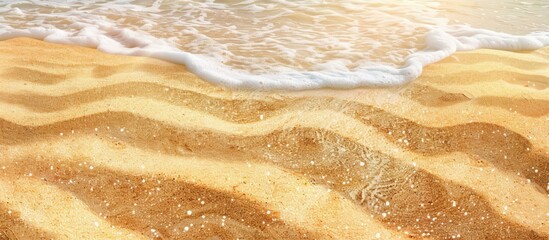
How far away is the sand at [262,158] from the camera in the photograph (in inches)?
54.2

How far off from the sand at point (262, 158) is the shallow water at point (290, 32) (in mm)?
185

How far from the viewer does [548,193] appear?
1562 mm

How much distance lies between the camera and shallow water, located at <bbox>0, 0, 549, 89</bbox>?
88.7 inches

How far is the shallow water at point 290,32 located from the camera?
7.39 ft

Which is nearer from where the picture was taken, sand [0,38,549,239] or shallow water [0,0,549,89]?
sand [0,38,549,239]

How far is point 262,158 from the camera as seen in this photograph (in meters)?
1.63

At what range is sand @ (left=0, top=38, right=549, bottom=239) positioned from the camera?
138 centimetres

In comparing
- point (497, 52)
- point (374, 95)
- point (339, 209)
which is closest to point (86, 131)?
point (339, 209)

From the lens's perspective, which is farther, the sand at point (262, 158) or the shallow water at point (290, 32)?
the shallow water at point (290, 32)

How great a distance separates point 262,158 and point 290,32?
1.40 metres

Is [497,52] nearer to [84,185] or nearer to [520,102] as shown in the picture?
[520,102]

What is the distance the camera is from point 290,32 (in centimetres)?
286

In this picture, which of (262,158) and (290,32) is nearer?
(262,158)

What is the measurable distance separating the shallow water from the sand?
0.19m
